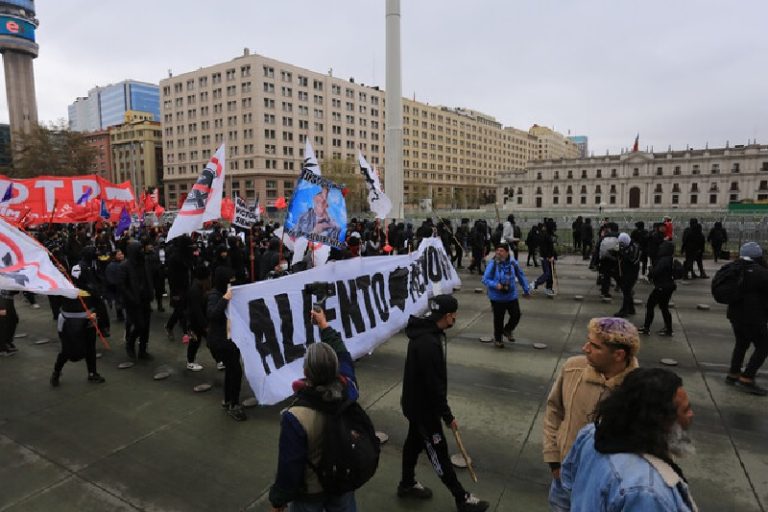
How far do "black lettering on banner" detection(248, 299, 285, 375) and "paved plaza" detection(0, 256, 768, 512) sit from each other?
2.24 feet

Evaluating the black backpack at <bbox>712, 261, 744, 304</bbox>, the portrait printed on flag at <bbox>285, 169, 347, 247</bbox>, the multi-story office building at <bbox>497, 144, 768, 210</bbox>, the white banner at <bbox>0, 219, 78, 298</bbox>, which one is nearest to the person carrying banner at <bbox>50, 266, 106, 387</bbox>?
the white banner at <bbox>0, 219, 78, 298</bbox>

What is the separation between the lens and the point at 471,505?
3.64 metres

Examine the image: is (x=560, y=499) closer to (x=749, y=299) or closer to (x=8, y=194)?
(x=749, y=299)

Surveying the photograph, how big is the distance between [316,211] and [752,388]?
634 centimetres

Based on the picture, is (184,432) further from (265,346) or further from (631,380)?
(631,380)

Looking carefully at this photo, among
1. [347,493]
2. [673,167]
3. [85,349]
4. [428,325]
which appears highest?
[673,167]

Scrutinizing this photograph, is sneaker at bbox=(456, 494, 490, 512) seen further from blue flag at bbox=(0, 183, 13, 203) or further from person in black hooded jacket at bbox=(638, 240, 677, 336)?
blue flag at bbox=(0, 183, 13, 203)

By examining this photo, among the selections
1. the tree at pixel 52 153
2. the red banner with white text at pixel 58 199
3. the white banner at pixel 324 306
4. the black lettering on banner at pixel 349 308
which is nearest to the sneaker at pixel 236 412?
the white banner at pixel 324 306

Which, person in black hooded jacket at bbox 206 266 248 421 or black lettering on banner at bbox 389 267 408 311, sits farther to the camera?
black lettering on banner at bbox 389 267 408 311

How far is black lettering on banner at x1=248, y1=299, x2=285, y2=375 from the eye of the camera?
5.46 meters

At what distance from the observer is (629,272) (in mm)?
9578

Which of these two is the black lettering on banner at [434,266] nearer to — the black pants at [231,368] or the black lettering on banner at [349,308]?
the black lettering on banner at [349,308]

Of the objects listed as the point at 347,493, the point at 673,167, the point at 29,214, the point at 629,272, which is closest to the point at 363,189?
the point at 673,167

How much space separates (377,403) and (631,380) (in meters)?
4.43
